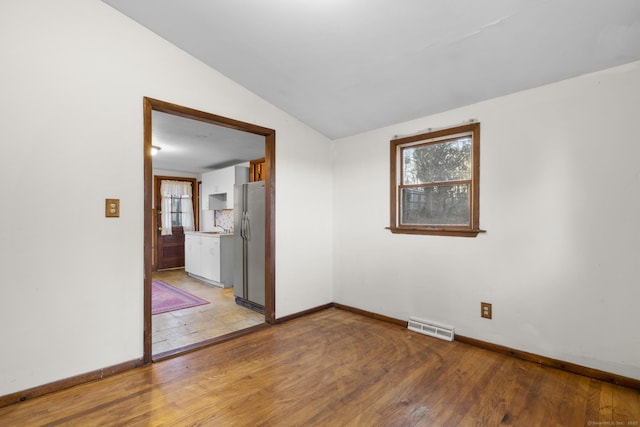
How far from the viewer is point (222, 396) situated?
1997 mm

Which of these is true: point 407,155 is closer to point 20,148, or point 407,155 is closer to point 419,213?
point 419,213

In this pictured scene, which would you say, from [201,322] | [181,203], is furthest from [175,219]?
[201,322]

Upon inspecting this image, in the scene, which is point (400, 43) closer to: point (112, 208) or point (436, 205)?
point (436, 205)

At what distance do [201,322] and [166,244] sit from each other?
4.06m

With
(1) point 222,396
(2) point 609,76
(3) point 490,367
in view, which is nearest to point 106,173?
(1) point 222,396

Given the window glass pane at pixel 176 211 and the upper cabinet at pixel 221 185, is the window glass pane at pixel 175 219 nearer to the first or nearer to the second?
the window glass pane at pixel 176 211

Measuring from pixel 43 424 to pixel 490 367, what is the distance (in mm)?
2964

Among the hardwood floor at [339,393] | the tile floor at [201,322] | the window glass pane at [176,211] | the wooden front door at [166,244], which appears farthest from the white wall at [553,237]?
the window glass pane at [176,211]

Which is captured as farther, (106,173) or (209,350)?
(209,350)

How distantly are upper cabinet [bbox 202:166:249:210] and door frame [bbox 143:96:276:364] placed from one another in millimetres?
2410

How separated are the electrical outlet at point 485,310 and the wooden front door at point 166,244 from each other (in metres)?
6.36

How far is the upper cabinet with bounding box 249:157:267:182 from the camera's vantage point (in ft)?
17.2

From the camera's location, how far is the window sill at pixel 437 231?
2.79m

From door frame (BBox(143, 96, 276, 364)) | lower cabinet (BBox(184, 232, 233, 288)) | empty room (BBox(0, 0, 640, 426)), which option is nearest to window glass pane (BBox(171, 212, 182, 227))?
lower cabinet (BBox(184, 232, 233, 288))
